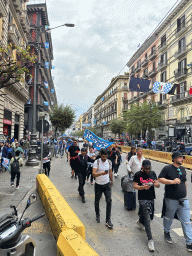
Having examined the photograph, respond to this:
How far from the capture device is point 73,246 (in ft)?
8.24

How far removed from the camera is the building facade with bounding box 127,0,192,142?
92.4 ft

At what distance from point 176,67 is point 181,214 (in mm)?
31607

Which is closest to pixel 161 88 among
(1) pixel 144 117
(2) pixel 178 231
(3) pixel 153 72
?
(1) pixel 144 117

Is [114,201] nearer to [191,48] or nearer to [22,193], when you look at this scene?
[22,193]

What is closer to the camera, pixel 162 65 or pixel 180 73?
pixel 180 73

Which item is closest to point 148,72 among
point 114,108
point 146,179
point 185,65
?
point 185,65

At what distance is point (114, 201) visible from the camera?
6.20 metres

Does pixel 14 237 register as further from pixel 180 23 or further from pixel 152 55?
pixel 152 55

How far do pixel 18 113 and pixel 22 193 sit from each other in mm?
18186

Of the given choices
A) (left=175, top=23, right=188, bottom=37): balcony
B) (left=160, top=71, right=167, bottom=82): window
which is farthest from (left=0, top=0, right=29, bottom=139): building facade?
(left=160, top=71, right=167, bottom=82): window

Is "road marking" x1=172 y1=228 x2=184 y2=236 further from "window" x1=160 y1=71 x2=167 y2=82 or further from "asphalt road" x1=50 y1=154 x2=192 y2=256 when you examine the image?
"window" x1=160 y1=71 x2=167 y2=82

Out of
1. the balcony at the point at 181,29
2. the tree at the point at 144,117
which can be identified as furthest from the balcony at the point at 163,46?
the tree at the point at 144,117

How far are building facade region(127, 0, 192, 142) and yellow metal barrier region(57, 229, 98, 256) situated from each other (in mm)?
26251

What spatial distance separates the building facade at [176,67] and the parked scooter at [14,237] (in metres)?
26.8
